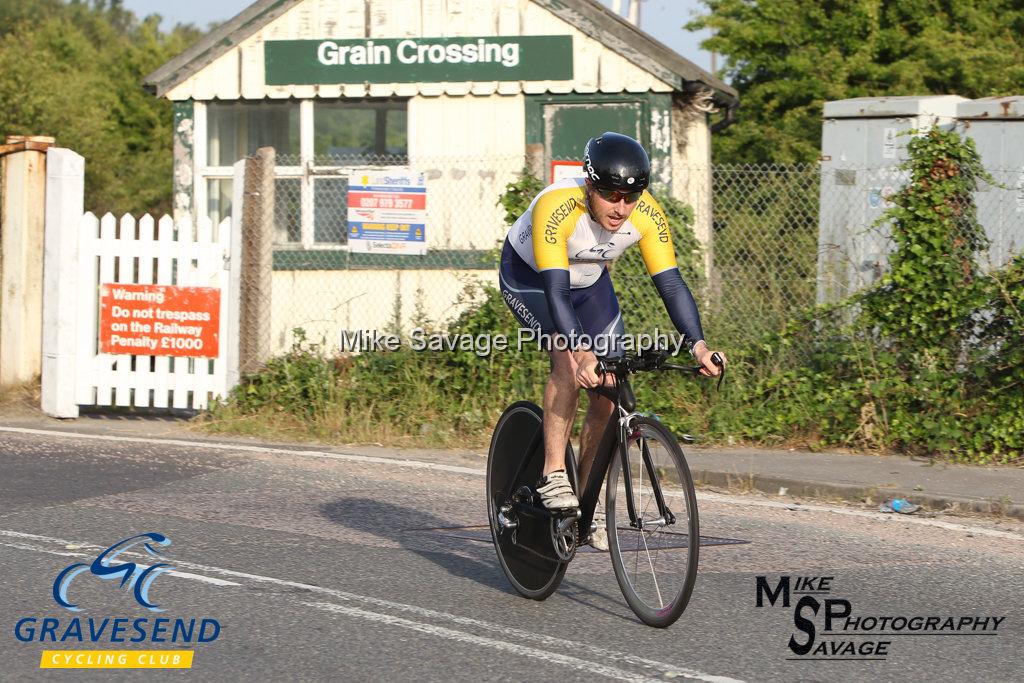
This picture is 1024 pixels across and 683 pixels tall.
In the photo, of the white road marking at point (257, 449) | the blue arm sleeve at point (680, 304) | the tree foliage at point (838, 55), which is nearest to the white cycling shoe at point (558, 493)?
the blue arm sleeve at point (680, 304)

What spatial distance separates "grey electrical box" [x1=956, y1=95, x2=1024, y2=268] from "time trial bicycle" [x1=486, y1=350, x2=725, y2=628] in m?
4.97

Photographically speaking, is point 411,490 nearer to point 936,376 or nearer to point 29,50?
point 936,376

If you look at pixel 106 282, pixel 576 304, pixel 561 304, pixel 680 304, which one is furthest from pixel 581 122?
pixel 561 304

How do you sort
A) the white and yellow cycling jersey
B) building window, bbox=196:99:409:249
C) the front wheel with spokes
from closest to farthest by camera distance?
1. the front wheel with spokes
2. the white and yellow cycling jersey
3. building window, bbox=196:99:409:249

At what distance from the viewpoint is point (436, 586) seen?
19.6 feet

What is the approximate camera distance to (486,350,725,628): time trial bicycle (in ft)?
16.7

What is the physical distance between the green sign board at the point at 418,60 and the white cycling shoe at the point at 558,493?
884cm

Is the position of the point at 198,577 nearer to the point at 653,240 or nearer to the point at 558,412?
the point at 558,412

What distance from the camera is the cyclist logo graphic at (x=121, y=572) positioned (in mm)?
5660

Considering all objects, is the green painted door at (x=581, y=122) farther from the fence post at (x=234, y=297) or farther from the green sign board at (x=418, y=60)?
the fence post at (x=234, y=297)

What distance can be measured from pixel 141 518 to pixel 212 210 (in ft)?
25.8

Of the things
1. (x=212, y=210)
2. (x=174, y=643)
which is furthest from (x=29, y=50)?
(x=174, y=643)

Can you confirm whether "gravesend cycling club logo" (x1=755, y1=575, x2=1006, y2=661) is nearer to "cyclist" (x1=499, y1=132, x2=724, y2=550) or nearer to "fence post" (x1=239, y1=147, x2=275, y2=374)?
"cyclist" (x1=499, y1=132, x2=724, y2=550)

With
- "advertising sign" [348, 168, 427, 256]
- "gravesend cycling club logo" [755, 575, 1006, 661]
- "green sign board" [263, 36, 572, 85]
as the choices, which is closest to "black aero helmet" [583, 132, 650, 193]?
"gravesend cycling club logo" [755, 575, 1006, 661]
